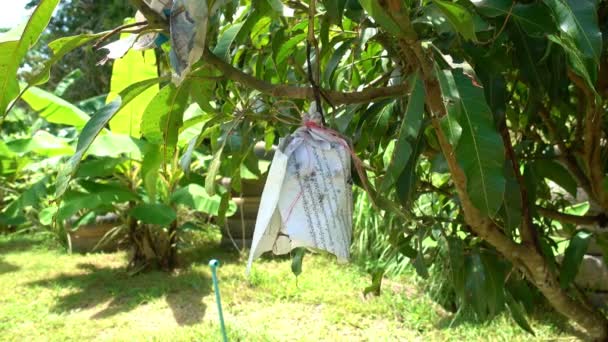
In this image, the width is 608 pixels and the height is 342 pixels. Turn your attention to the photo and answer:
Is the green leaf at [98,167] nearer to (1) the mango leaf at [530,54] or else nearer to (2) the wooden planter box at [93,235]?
(2) the wooden planter box at [93,235]

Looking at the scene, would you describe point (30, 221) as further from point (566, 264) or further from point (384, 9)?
point (384, 9)

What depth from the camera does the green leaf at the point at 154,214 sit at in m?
3.72

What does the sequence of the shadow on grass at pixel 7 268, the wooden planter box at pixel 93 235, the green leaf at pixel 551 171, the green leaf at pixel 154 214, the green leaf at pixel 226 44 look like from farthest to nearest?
the wooden planter box at pixel 93 235 < the shadow on grass at pixel 7 268 < the green leaf at pixel 154 214 < the green leaf at pixel 551 171 < the green leaf at pixel 226 44

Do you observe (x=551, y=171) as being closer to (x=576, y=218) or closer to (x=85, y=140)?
(x=576, y=218)

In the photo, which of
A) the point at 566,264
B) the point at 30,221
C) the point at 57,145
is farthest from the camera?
the point at 30,221

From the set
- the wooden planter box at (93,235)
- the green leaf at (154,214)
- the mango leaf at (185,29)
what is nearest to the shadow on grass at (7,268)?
the wooden planter box at (93,235)

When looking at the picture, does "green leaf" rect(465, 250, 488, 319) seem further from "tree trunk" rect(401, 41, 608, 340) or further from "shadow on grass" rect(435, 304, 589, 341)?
"shadow on grass" rect(435, 304, 589, 341)

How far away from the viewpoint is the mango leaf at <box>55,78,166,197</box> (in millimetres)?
825

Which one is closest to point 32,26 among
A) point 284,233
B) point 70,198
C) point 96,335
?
point 284,233

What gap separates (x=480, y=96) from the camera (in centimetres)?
71

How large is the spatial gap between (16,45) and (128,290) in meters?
3.36

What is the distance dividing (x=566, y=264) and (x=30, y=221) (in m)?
5.31

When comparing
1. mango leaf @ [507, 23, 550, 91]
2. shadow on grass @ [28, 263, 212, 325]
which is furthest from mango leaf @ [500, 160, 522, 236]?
shadow on grass @ [28, 263, 212, 325]

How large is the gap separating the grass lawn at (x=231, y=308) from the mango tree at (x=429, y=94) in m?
1.54
